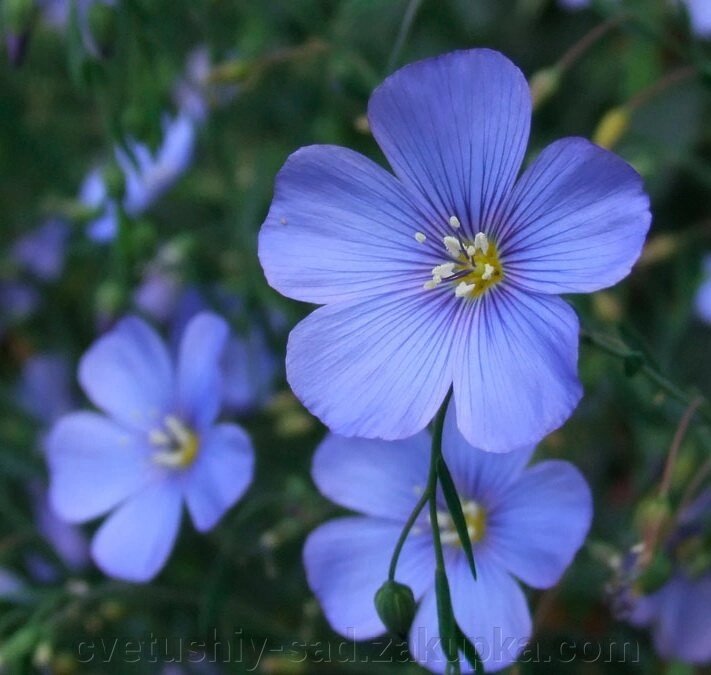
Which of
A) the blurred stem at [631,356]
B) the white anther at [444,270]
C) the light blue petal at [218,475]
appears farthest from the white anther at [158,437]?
the blurred stem at [631,356]

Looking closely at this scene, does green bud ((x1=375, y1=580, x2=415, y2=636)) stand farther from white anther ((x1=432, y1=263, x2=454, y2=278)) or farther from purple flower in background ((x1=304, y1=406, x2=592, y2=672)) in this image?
white anther ((x1=432, y1=263, x2=454, y2=278))

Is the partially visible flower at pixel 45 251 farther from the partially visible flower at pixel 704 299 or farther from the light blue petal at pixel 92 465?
the partially visible flower at pixel 704 299

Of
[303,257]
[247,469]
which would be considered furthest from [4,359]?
[303,257]

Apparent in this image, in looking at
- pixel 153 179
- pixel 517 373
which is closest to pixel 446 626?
pixel 517 373

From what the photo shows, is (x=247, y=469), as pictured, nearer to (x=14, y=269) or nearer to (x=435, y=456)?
(x=435, y=456)

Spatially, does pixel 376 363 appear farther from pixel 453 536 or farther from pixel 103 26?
pixel 103 26

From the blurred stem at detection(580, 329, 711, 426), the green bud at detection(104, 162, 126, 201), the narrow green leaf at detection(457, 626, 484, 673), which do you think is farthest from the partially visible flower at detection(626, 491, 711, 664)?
the green bud at detection(104, 162, 126, 201)
